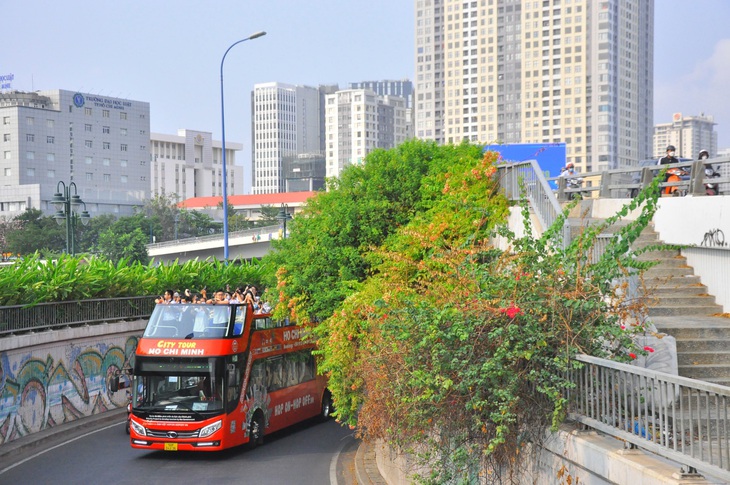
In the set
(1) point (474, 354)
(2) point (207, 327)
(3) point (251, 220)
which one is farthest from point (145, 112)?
(1) point (474, 354)

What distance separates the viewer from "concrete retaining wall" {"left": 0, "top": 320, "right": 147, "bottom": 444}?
22.6m

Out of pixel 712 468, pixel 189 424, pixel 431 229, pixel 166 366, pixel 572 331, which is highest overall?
pixel 431 229

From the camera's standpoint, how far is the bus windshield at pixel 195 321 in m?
20.2

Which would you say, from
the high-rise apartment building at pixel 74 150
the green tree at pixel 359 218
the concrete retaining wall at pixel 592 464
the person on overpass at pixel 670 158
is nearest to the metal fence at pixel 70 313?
the green tree at pixel 359 218

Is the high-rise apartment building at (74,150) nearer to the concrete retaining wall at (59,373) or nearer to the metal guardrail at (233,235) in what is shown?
the metal guardrail at (233,235)

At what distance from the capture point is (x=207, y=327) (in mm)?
20328

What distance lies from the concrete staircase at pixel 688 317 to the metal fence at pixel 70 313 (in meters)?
15.5

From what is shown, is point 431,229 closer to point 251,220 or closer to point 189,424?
point 189,424

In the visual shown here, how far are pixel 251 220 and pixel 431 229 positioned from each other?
13132cm

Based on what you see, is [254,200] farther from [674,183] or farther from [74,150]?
[674,183]

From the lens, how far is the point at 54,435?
76.9ft

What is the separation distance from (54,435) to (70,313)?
3.99 m

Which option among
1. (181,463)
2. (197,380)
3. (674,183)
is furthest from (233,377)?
(674,183)

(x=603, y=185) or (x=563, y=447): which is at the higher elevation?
(x=603, y=185)
